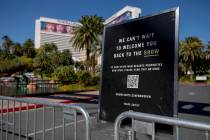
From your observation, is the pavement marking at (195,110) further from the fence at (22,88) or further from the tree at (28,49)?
the tree at (28,49)

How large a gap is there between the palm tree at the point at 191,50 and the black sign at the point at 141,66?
67.2 meters

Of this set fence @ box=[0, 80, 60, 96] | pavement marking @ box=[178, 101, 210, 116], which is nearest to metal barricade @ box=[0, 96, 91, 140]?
pavement marking @ box=[178, 101, 210, 116]

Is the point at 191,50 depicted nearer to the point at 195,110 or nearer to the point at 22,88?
the point at 22,88

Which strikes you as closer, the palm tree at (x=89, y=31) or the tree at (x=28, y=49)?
the palm tree at (x=89, y=31)

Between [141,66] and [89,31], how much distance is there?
39582 mm

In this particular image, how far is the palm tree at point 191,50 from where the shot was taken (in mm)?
68000

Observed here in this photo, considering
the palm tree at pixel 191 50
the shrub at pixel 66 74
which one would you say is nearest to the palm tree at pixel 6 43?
the palm tree at pixel 191 50

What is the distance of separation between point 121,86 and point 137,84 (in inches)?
12.2

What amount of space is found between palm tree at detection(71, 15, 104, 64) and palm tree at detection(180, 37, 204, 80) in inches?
1293

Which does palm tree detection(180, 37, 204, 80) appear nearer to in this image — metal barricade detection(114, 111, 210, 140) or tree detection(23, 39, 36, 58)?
metal barricade detection(114, 111, 210, 140)

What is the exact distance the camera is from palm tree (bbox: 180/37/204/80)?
223 ft

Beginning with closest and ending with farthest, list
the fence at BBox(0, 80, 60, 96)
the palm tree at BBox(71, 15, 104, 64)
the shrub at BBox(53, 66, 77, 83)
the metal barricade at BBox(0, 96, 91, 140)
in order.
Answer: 1. the metal barricade at BBox(0, 96, 91, 140)
2. the fence at BBox(0, 80, 60, 96)
3. the shrub at BBox(53, 66, 77, 83)
4. the palm tree at BBox(71, 15, 104, 64)

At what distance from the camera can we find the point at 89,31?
42.6 meters

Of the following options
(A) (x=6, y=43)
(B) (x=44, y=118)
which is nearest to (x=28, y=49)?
(A) (x=6, y=43)
